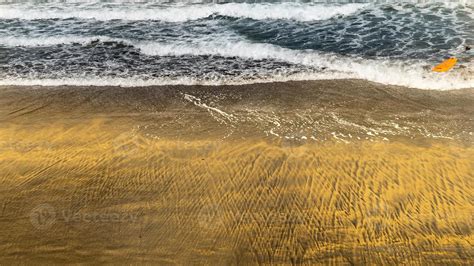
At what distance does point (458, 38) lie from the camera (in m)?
8.26

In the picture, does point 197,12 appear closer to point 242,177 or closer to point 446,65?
point 446,65

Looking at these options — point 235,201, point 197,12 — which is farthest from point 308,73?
point 197,12

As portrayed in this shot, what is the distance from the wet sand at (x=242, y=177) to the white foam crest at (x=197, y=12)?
438 cm

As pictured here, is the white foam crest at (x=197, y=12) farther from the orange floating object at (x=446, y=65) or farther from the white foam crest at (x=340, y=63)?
the orange floating object at (x=446, y=65)

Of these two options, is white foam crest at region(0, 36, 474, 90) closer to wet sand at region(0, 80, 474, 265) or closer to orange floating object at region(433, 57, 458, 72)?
orange floating object at region(433, 57, 458, 72)

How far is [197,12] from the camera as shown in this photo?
35.8 feet

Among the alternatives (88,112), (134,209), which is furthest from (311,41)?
(134,209)

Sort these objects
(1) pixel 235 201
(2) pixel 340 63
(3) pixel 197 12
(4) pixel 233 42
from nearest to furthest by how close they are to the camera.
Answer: (1) pixel 235 201
(2) pixel 340 63
(4) pixel 233 42
(3) pixel 197 12

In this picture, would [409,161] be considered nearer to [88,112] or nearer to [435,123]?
[435,123]

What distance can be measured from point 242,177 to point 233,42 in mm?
4874

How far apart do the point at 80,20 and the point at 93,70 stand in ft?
12.5

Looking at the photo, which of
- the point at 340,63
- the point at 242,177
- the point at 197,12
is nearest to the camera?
the point at 242,177

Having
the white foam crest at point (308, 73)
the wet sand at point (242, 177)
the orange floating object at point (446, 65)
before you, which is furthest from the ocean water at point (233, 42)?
the wet sand at point (242, 177)

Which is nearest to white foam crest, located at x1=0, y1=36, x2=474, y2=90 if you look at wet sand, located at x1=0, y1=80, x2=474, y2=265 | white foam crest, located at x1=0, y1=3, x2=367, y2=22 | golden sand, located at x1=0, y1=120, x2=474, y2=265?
wet sand, located at x1=0, y1=80, x2=474, y2=265
